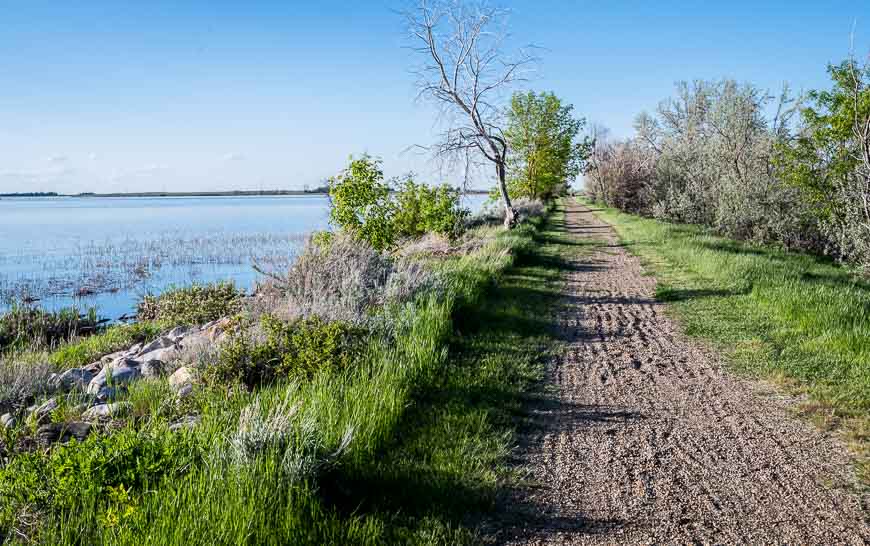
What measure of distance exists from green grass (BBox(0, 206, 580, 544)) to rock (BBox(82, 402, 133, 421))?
11cm

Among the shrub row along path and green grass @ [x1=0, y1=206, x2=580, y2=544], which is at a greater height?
green grass @ [x1=0, y1=206, x2=580, y2=544]

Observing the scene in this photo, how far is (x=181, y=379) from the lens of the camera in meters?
6.77

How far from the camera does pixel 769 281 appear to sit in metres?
11.2

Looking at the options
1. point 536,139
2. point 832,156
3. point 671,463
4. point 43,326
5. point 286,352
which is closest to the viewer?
point 671,463

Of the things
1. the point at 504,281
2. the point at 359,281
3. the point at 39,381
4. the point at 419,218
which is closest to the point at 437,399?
the point at 359,281

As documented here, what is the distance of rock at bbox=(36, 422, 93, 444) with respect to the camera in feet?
16.9

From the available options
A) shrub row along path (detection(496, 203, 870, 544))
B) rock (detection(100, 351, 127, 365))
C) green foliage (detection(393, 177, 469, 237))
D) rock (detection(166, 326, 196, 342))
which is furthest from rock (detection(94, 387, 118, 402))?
green foliage (detection(393, 177, 469, 237))

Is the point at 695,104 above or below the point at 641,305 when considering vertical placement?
above

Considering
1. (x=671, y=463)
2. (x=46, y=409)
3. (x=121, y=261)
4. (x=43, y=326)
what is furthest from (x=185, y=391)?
(x=121, y=261)

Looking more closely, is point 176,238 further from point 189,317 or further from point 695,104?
point 695,104

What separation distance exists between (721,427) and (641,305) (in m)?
5.81

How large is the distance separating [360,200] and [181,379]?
6.65 meters

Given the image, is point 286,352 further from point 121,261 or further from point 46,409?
point 121,261

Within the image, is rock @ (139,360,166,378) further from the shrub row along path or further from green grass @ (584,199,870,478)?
green grass @ (584,199,870,478)
